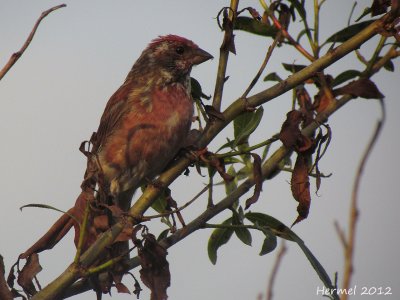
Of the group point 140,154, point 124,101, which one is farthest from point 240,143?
point 124,101

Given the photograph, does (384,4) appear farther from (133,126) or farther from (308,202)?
(133,126)

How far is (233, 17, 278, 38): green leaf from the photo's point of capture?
3863 mm

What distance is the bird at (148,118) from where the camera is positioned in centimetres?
496

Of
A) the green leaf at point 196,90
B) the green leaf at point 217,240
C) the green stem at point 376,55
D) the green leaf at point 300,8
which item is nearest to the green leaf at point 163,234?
the green leaf at point 217,240

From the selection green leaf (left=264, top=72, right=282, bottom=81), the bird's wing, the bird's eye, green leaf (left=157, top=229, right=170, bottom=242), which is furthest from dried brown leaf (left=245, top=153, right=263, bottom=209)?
the bird's eye

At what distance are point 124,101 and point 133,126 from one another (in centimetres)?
31

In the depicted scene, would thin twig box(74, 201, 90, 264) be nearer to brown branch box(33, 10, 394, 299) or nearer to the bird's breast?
brown branch box(33, 10, 394, 299)

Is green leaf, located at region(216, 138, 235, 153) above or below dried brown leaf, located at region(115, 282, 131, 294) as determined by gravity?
above

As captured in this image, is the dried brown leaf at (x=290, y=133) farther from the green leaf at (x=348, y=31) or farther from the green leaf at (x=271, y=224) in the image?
the green leaf at (x=348, y=31)

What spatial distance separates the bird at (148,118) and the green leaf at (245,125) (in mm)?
912

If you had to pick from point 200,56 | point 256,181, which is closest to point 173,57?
point 200,56

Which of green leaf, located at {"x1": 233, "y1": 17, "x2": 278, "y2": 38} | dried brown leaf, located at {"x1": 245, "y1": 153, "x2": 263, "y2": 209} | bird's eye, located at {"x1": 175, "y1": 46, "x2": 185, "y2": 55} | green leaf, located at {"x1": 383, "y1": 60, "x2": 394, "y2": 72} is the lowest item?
dried brown leaf, located at {"x1": 245, "y1": 153, "x2": 263, "y2": 209}

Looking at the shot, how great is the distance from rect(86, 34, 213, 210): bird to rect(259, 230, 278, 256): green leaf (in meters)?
1.27

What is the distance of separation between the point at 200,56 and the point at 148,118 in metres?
0.78
